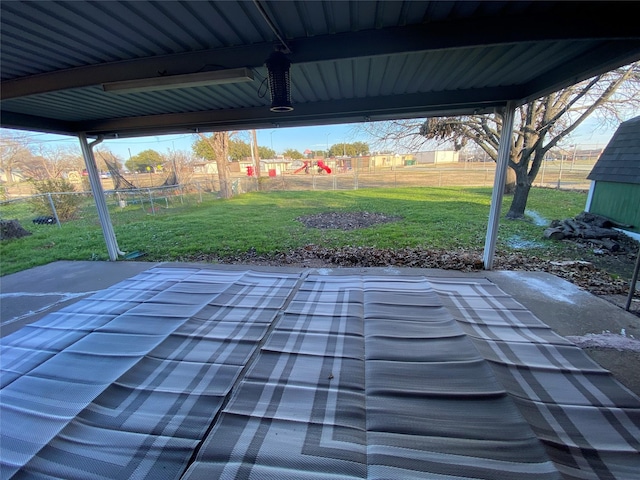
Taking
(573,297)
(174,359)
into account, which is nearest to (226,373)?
(174,359)

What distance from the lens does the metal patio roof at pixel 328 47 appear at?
1.70 m

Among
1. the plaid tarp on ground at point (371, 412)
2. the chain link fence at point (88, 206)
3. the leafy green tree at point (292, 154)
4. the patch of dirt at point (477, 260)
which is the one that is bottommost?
the patch of dirt at point (477, 260)

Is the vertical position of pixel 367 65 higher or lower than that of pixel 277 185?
higher

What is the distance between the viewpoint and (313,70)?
2623 mm

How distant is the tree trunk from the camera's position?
650 centimetres

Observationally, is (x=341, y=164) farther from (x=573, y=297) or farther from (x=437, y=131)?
(x=573, y=297)

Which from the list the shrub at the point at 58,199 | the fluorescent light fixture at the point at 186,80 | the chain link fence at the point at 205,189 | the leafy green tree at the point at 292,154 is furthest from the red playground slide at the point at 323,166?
the fluorescent light fixture at the point at 186,80

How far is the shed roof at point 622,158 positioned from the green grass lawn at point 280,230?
1.32 m

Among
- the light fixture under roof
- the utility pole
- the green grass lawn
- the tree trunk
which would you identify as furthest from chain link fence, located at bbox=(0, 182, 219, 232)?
the tree trunk

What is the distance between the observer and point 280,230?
650cm

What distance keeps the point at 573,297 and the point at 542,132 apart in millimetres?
4386

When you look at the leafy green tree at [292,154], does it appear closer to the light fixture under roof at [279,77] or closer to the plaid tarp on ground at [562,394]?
the light fixture under roof at [279,77]

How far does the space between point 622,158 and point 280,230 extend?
281 inches

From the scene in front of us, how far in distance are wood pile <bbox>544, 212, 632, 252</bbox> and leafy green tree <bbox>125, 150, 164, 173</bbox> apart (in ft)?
47.1
